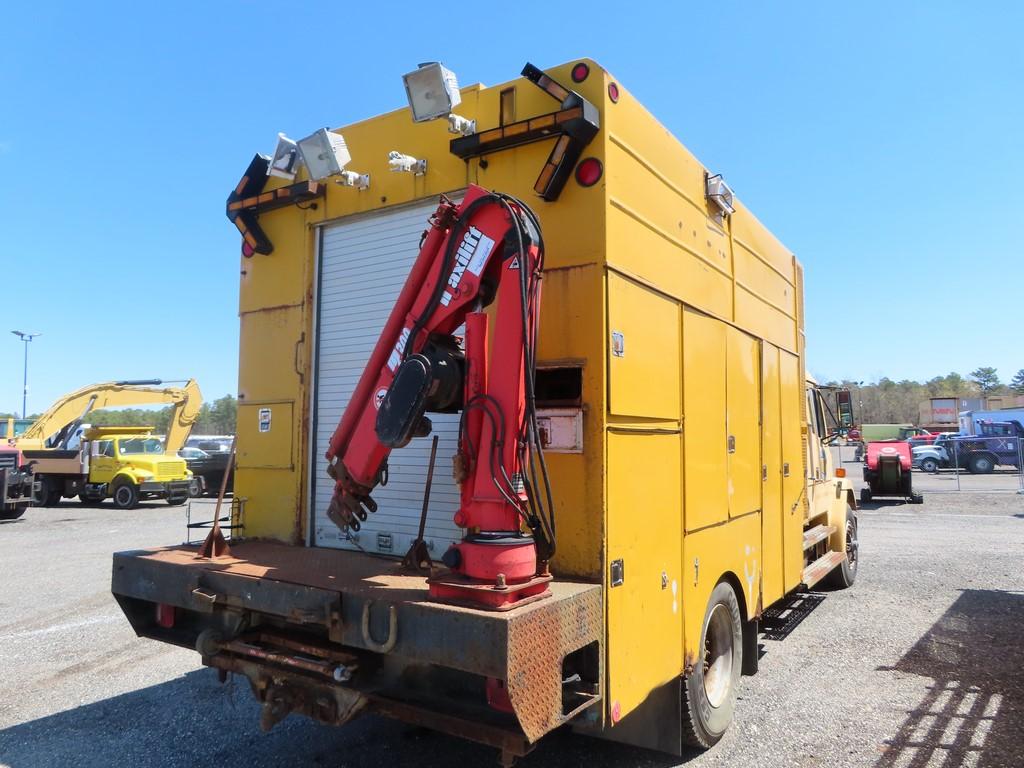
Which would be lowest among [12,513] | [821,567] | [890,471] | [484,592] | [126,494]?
[12,513]

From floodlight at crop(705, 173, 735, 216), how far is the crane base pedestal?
116 inches

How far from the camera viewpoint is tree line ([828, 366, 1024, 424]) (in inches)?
3410

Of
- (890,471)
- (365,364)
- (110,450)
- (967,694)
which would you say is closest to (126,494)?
(110,450)

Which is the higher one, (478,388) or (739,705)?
(478,388)

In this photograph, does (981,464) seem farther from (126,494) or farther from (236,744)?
(236,744)

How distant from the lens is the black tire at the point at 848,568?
8.43 meters

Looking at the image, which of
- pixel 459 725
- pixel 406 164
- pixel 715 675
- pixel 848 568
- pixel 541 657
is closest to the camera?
pixel 541 657

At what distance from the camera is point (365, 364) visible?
4352 mm

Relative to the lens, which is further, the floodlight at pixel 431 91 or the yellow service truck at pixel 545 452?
the floodlight at pixel 431 91

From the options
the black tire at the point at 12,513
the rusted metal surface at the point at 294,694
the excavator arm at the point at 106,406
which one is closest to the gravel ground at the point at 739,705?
the rusted metal surface at the point at 294,694

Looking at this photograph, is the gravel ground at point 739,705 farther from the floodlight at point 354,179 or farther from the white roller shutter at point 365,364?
the floodlight at point 354,179

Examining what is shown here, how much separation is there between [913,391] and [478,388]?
345 ft

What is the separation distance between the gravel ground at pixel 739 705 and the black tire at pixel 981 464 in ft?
85.9

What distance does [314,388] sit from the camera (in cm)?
456
